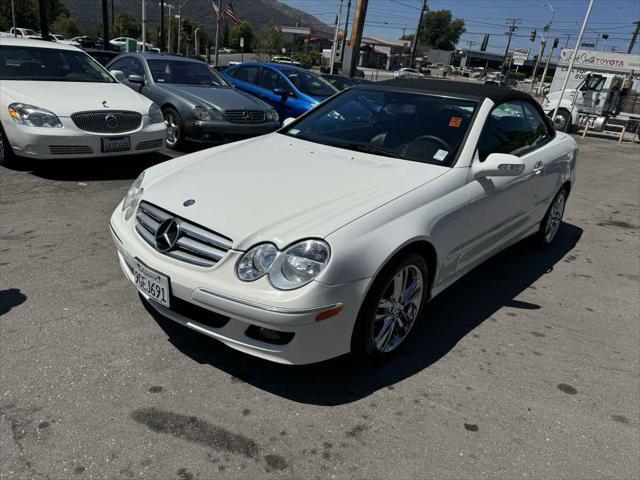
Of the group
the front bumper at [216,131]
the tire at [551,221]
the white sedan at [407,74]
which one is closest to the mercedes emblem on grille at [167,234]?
the tire at [551,221]

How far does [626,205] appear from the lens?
26.3 feet

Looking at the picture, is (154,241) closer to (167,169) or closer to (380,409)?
(167,169)

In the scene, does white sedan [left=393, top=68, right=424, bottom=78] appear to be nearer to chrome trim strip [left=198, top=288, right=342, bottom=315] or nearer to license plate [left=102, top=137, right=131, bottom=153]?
license plate [left=102, top=137, right=131, bottom=153]

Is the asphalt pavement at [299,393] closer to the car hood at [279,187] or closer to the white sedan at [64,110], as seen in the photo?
the car hood at [279,187]

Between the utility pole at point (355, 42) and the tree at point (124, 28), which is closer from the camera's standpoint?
the utility pole at point (355, 42)

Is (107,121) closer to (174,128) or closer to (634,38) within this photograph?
(174,128)

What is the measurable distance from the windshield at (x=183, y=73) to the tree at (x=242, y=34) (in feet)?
223

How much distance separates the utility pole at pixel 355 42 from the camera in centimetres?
2128

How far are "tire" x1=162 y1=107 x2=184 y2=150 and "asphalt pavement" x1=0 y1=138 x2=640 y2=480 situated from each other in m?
3.58

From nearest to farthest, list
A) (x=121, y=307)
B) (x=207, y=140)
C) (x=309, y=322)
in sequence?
1. (x=309, y=322)
2. (x=121, y=307)
3. (x=207, y=140)

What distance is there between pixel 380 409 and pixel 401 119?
2.08 m

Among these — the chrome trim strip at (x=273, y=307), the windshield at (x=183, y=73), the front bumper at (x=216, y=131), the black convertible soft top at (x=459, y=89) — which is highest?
the black convertible soft top at (x=459, y=89)

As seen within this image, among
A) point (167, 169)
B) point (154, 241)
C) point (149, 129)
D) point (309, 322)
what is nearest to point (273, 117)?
point (149, 129)

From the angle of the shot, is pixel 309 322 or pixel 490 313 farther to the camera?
pixel 490 313
